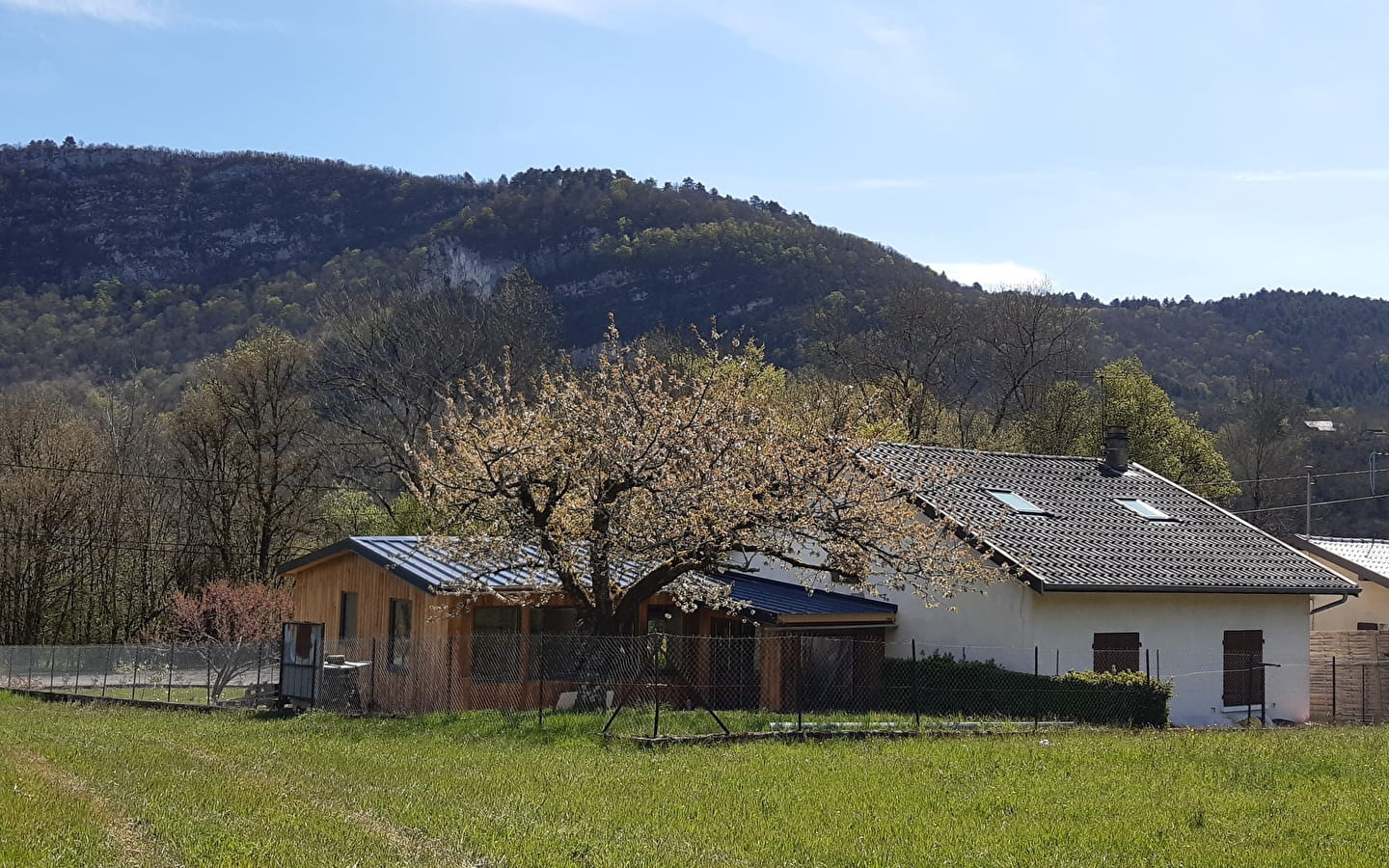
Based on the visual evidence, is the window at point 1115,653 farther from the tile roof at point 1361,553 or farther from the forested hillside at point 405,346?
the tile roof at point 1361,553

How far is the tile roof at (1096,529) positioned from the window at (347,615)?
1187cm

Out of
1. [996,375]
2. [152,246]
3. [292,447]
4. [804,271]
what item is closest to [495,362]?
[292,447]

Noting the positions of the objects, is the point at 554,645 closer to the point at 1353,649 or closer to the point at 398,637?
the point at 398,637

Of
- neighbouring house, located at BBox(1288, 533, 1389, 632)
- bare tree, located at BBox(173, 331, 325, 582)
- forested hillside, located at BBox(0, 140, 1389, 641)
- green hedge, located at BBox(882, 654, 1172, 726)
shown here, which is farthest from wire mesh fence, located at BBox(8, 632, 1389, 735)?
bare tree, located at BBox(173, 331, 325, 582)

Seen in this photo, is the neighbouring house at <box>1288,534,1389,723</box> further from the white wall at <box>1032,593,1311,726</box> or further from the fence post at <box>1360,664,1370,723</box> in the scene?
the white wall at <box>1032,593,1311,726</box>

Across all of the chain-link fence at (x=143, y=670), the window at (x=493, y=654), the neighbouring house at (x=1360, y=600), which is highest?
the neighbouring house at (x=1360, y=600)

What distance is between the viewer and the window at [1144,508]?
30422 millimetres

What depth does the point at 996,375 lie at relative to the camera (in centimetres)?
5241

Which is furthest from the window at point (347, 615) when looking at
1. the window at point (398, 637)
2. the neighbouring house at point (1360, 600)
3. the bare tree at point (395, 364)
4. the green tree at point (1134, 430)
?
the green tree at point (1134, 430)

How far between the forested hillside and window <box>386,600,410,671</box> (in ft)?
30.6

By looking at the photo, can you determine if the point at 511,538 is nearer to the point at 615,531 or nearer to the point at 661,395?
the point at 615,531

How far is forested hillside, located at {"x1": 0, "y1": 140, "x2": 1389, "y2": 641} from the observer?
4519cm

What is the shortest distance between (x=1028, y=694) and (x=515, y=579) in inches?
383

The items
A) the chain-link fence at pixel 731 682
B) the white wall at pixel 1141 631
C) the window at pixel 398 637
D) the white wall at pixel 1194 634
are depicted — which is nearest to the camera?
the chain-link fence at pixel 731 682
